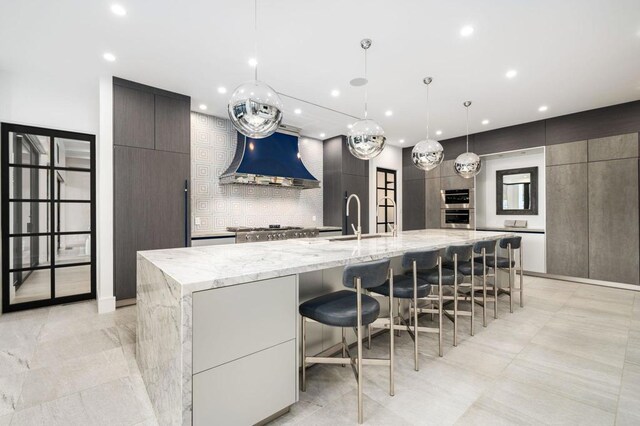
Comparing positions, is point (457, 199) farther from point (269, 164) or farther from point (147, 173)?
point (147, 173)

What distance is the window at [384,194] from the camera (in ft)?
23.9

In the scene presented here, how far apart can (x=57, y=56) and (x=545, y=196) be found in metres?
7.53

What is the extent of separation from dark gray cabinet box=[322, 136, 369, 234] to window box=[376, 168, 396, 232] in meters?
0.62

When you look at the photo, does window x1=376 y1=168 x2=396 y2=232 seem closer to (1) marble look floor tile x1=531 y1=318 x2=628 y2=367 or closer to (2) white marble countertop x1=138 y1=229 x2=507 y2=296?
(1) marble look floor tile x1=531 y1=318 x2=628 y2=367

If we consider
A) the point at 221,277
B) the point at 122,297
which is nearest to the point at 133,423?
the point at 221,277

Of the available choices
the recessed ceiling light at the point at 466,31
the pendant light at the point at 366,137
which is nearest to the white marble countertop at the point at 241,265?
the pendant light at the point at 366,137

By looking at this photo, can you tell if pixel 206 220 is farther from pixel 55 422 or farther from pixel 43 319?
pixel 55 422

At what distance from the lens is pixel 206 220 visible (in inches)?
192

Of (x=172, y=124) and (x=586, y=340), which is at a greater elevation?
(x=172, y=124)

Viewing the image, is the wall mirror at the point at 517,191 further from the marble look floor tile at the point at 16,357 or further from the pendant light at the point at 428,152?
the marble look floor tile at the point at 16,357

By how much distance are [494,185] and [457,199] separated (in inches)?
32.0

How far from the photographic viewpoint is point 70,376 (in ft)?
7.14

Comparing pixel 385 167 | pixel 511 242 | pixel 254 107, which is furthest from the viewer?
pixel 385 167

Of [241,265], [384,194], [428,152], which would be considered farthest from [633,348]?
[384,194]
